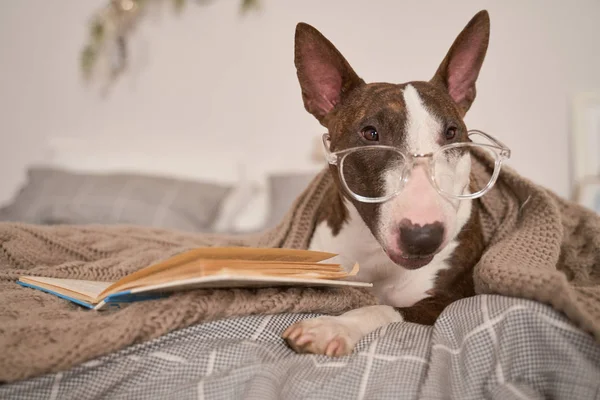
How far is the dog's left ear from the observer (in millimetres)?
1321

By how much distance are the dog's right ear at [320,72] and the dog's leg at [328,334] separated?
0.68 m

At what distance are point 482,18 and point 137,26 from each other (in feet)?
10.3

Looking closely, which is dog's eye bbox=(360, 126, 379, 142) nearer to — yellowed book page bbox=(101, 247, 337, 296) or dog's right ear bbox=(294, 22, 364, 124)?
dog's right ear bbox=(294, 22, 364, 124)

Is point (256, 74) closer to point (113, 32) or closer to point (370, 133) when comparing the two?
point (113, 32)

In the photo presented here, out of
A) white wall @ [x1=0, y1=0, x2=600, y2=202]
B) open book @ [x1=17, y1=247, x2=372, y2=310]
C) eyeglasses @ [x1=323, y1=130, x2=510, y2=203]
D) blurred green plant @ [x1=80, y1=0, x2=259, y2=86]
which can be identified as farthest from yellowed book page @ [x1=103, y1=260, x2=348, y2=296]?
blurred green plant @ [x1=80, y1=0, x2=259, y2=86]

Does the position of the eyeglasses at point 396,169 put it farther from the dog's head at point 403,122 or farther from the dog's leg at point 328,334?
the dog's leg at point 328,334

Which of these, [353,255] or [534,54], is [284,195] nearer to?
[353,255]

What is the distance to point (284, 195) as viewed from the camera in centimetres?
294

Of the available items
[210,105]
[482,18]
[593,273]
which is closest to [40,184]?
[210,105]

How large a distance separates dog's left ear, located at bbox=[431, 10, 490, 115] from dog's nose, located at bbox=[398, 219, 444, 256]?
570 mm

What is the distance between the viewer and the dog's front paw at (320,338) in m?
0.85

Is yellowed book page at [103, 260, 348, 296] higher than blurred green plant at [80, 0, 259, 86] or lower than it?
lower

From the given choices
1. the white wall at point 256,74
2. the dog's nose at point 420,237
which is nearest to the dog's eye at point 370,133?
the dog's nose at point 420,237

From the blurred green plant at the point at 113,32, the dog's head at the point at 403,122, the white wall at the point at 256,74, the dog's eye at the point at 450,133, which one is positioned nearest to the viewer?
the dog's head at the point at 403,122
